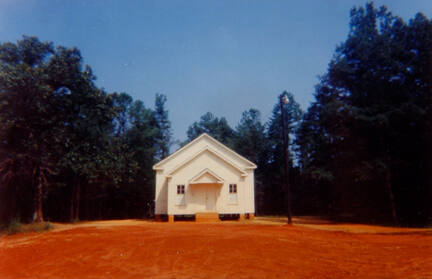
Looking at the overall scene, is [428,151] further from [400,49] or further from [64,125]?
[64,125]

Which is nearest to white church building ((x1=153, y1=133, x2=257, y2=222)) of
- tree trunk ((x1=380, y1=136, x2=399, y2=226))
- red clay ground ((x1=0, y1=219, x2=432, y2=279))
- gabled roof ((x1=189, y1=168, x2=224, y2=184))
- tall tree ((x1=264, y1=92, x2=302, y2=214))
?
gabled roof ((x1=189, y1=168, x2=224, y2=184))

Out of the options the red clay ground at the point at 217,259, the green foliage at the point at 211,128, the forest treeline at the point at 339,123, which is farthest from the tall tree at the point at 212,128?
the red clay ground at the point at 217,259

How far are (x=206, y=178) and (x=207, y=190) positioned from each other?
3.65 feet

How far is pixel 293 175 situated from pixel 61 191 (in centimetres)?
3113

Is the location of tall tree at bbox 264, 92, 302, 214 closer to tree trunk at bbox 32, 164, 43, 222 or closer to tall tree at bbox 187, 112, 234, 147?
tall tree at bbox 187, 112, 234, 147

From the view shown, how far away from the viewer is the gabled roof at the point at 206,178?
22.2m

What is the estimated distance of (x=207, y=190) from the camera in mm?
22844

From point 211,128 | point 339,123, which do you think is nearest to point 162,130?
point 211,128

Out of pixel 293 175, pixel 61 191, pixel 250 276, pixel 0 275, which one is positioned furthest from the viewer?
pixel 293 175

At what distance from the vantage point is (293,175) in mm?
44688

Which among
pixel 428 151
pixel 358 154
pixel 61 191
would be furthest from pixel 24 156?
pixel 428 151

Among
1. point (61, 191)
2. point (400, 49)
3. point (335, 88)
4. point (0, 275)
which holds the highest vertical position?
point (400, 49)

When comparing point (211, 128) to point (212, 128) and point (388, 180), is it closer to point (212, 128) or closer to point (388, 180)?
point (212, 128)

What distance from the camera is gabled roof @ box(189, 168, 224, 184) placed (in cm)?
2223
